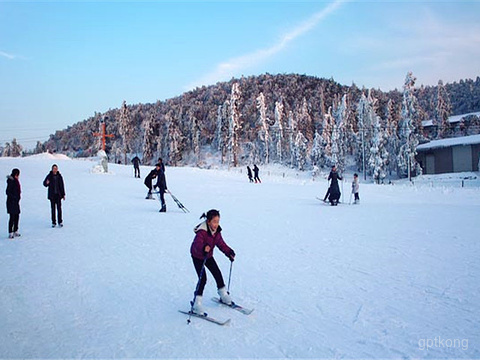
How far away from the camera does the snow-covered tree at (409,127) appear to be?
4606 centimetres

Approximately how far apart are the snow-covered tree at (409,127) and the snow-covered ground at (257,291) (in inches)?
1500

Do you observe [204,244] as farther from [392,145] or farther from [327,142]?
[327,142]

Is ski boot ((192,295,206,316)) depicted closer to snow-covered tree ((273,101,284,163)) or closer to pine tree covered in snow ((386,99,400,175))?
pine tree covered in snow ((386,99,400,175))

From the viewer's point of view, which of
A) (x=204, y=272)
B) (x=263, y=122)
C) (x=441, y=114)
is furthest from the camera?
(x=263, y=122)

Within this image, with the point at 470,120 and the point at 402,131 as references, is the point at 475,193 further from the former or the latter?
the point at 470,120

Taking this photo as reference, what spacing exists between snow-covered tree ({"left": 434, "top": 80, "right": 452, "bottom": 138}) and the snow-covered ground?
61.5m

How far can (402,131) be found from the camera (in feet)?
156

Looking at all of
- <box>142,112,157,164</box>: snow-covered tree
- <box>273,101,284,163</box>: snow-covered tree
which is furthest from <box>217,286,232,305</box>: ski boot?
<box>142,112,157,164</box>: snow-covered tree

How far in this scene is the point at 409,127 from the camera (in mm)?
46531

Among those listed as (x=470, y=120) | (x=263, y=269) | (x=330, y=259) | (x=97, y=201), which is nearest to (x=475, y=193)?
(x=330, y=259)

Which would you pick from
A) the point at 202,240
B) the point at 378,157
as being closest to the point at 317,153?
the point at 378,157

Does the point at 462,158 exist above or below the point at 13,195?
above

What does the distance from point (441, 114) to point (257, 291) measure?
239ft

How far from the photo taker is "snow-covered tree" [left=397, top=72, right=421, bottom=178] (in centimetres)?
4606
